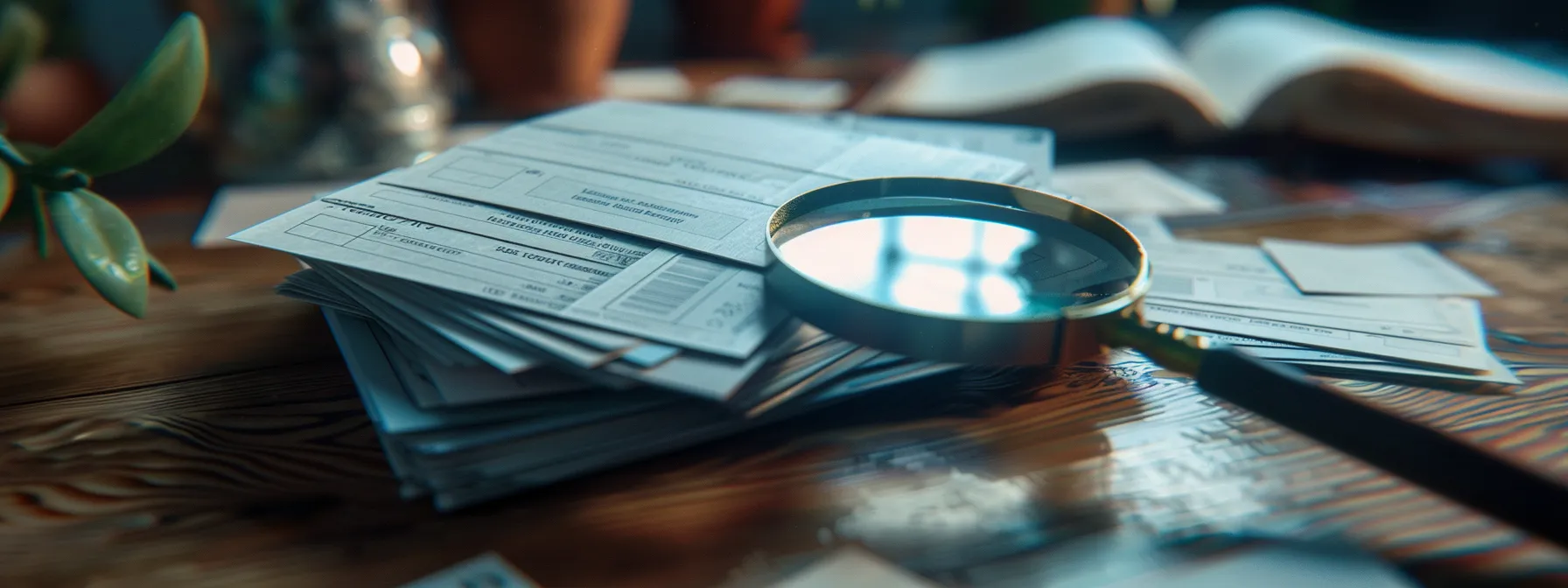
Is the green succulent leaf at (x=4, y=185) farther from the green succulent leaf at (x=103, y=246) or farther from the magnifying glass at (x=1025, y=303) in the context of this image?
the magnifying glass at (x=1025, y=303)

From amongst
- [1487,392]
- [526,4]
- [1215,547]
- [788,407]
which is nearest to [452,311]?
[788,407]

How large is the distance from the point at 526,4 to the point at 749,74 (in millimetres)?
441

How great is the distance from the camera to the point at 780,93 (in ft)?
4.65

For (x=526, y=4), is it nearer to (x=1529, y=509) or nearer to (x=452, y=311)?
(x=452, y=311)

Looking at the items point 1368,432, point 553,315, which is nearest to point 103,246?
point 553,315

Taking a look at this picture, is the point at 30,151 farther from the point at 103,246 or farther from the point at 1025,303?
the point at 1025,303

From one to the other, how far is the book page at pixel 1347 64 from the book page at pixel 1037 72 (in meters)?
0.08

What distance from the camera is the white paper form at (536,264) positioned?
18.8 inches

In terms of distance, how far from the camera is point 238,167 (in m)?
1.01

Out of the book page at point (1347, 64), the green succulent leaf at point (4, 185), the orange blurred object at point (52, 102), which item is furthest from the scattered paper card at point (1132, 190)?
the orange blurred object at point (52, 102)

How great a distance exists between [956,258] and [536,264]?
25 cm

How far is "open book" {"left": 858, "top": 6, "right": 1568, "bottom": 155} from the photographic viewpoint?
3.45ft

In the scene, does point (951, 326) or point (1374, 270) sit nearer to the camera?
point (951, 326)

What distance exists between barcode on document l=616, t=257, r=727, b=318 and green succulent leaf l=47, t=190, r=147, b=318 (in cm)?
29
